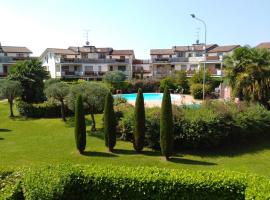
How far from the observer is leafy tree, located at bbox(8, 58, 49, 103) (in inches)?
1388

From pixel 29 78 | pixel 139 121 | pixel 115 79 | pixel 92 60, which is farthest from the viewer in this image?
pixel 92 60

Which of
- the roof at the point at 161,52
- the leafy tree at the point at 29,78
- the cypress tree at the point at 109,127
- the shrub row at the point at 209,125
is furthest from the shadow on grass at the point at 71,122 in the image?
the roof at the point at 161,52

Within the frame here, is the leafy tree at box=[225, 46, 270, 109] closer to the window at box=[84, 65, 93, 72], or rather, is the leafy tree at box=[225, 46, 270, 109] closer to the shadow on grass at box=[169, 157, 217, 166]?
the shadow on grass at box=[169, 157, 217, 166]

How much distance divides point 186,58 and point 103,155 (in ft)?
168

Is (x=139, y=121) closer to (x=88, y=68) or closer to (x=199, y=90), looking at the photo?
(x=199, y=90)

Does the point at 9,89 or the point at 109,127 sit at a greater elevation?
the point at 9,89

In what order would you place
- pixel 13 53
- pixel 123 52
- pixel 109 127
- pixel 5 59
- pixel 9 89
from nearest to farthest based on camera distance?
pixel 109 127
pixel 9 89
pixel 5 59
pixel 13 53
pixel 123 52

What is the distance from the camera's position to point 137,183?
37.0ft

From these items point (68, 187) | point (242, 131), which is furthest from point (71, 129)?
point (68, 187)

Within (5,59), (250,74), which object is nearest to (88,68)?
(5,59)

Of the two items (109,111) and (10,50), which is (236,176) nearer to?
(109,111)

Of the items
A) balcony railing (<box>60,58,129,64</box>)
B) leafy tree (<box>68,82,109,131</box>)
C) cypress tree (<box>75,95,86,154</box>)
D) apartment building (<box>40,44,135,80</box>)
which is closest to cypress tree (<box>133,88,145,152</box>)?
cypress tree (<box>75,95,86,154</box>)

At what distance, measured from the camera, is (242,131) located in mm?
21172

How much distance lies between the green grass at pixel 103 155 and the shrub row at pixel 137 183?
5.53 m
